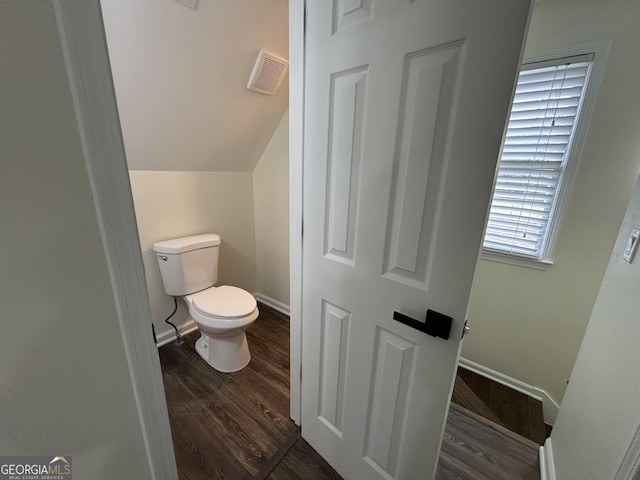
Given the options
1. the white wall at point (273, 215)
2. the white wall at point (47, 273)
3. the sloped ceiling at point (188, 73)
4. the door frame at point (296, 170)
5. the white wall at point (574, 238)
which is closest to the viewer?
the white wall at point (47, 273)

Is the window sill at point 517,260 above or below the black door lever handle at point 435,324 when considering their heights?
below

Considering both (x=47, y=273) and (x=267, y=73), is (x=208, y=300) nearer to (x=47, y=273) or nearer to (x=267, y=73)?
(x=47, y=273)

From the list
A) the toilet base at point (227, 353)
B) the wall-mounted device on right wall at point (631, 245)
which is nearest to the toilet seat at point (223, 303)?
the toilet base at point (227, 353)

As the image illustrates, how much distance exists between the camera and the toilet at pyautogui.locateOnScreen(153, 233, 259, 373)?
5.30 feet

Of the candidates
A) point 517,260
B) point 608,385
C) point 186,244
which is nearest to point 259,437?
point 186,244

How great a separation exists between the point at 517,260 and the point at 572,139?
2.38 ft

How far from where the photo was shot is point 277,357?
6.31 ft

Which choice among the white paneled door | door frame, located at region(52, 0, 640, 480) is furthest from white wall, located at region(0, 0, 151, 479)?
the white paneled door

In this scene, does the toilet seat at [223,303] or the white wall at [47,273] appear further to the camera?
the toilet seat at [223,303]

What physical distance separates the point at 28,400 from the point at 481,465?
1.74m

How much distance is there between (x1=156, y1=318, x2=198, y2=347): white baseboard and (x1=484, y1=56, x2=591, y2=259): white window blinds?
2.36m

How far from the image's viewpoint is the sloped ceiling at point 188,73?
112 cm

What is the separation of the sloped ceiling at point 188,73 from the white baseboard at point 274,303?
137cm

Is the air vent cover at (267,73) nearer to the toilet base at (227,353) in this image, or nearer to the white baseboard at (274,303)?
the toilet base at (227,353)
